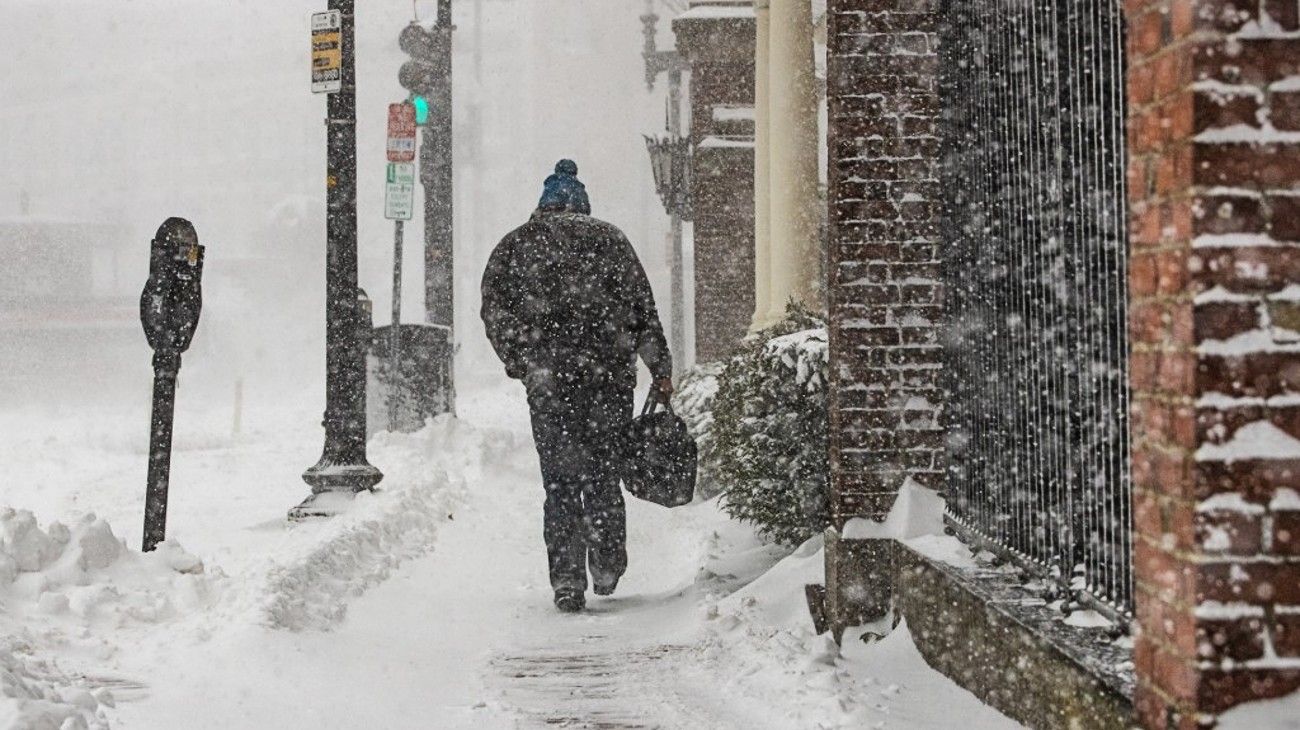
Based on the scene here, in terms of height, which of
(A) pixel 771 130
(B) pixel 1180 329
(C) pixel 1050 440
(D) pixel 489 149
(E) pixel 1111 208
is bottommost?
(C) pixel 1050 440

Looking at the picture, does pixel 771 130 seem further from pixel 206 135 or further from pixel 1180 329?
pixel 206 135

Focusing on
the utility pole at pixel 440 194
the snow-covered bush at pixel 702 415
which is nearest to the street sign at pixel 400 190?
the utility pole at pixel 440 194

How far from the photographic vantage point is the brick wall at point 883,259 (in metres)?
5.12

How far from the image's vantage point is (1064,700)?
3.17 metres

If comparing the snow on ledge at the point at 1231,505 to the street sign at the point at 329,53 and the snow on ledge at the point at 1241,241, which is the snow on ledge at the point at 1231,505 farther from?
the street sign at the point at 329,53

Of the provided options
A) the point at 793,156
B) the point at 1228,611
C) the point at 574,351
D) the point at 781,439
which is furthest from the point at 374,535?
the point at 793,156

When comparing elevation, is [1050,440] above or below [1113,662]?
above

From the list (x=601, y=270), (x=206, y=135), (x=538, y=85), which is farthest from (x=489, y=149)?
(x=601, y=270)

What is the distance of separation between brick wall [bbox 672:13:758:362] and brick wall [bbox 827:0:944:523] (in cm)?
1040

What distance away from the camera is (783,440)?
258 inches

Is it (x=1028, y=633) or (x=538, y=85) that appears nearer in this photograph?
(x=1028, y=633)

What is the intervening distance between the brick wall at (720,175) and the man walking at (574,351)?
30.0 feet

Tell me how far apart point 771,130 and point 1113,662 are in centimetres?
978

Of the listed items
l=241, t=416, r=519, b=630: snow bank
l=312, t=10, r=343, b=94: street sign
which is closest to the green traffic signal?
l=241, t=416, r=519, b=630: snow bank
